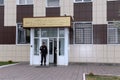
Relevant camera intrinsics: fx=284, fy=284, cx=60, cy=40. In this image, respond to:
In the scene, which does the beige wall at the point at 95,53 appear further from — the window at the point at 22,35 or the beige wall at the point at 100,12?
the window at the point at 22,35

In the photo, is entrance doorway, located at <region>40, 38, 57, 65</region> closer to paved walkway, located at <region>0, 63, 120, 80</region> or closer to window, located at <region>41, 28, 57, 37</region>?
window, located at <region>41, 28, 57, 37</region>

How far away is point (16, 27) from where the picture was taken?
2861 cm

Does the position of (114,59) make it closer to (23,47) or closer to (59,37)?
(59,37)

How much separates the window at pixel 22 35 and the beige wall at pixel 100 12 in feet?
22.4

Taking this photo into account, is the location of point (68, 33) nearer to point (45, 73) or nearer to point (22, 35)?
point (22, 35)

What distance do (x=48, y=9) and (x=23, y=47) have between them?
4528 millimetres

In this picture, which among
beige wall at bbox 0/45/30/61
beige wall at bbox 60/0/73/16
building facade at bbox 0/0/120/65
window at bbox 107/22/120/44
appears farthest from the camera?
beige wall at bbox 0/45/30/61

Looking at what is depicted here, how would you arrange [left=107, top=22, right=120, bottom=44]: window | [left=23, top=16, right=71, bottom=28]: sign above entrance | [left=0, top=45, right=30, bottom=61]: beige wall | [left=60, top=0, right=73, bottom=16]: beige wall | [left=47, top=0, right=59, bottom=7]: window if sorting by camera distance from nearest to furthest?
[left=23, top=16, right=71, bottom=28]: sign above entrance → [left=107, top=22, right=120, bottom=44]: window → [left=60, top=0, right=73, bottom=16]: beige wall → [left=47, top=0, right=59, bottom=7]: window → [left=0, top=45, right=30, bottom=61]: beige wall

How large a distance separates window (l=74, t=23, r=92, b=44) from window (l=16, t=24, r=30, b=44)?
4877mm

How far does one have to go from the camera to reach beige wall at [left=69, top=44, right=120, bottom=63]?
2662 centimetres

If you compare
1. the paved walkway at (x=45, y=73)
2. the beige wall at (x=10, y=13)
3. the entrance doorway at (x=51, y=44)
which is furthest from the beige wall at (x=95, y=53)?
the beige wall at (x=10, y=13)

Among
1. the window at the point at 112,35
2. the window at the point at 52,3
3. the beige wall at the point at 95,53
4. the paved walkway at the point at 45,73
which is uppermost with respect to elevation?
the window at the point at 52,3

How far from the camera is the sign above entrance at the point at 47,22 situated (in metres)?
24.9

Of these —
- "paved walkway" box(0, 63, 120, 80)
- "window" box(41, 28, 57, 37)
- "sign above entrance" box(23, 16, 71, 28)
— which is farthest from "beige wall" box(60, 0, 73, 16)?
"paved walkway" box(0, 63, 120, 80)
